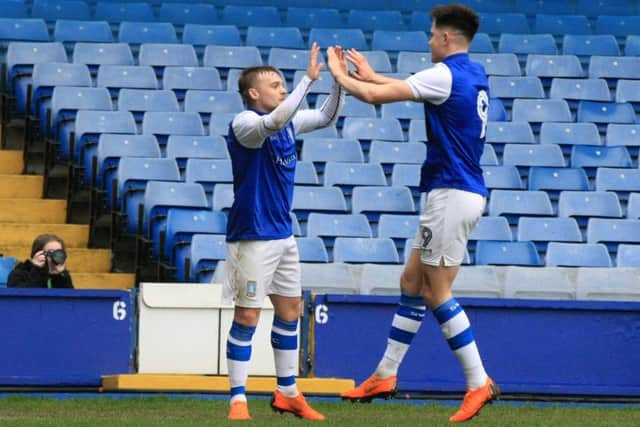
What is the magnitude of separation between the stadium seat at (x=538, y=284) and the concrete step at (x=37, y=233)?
4.30 meters

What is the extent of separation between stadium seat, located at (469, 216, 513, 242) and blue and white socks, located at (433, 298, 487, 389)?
18.2 ft

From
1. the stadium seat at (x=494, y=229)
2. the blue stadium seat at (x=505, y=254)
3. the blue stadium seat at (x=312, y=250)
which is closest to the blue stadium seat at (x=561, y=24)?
the stadium seat at (x=494, y=229)

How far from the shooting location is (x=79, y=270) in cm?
1331

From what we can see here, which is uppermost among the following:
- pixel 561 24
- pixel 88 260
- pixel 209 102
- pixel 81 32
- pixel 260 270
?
pixel 561 24

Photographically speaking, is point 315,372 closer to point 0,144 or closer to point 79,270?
point 79,270

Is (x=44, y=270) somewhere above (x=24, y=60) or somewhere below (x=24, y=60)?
below

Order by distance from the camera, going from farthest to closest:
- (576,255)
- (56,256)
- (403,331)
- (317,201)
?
(317,201), (576,255), (56,256), (403,331)

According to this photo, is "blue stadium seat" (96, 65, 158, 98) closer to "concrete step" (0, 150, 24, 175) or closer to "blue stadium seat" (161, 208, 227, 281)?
"concrete step" (0, 150, 24, 175)

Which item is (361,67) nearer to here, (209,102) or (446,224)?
(446,224)

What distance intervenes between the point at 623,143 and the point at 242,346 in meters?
8.17

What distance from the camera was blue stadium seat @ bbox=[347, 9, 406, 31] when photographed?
1766cm

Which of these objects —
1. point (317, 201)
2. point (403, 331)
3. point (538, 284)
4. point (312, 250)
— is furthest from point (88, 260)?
point (403, 331)

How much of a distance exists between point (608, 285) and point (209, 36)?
667 cm

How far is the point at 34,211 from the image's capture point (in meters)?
13.9
